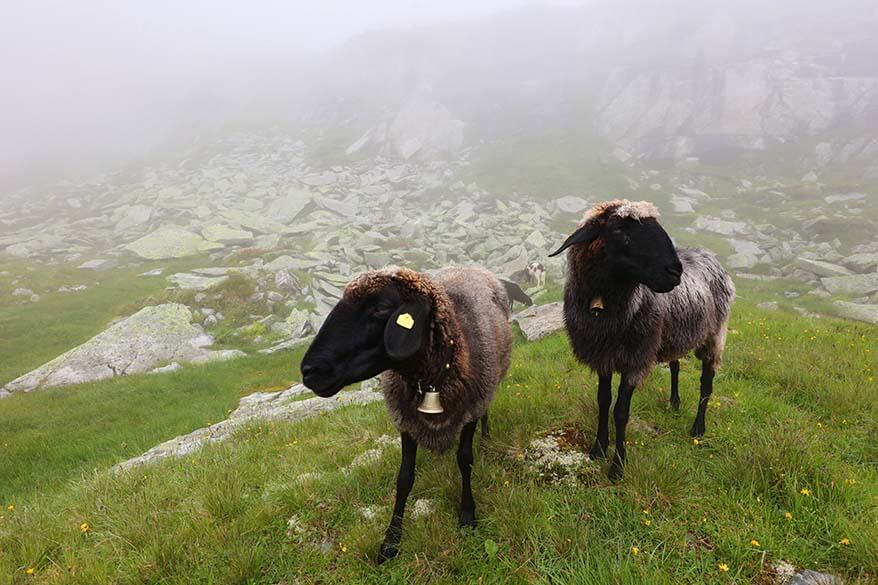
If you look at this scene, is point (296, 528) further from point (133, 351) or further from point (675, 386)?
point (133, 351)

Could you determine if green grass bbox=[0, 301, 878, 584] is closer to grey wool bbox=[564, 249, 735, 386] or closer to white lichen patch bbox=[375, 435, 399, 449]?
white lichen patch bbox=[375, 435, 399, 449]

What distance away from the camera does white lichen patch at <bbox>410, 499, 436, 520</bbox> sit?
4581 mm

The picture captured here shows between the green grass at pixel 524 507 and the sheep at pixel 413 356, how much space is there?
50cm

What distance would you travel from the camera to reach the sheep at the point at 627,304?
14.6 ft

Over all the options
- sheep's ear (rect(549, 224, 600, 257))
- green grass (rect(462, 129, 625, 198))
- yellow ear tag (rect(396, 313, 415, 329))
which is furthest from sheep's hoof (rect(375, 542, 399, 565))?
green grass (rect(462, 129, 625, 198))

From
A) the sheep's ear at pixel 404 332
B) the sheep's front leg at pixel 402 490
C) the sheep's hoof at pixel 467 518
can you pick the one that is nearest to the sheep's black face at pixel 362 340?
the sheep's ear at pixel 404 332

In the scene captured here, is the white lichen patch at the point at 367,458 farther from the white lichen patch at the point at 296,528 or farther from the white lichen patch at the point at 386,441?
the white lichen patch at the point at 296,528

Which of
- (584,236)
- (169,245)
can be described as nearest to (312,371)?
(584,236)

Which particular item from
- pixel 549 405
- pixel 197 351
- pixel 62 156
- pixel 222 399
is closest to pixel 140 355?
pixel 197 351

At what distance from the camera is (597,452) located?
205 inches

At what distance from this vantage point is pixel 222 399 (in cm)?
1441

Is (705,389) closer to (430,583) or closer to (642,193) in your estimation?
(430,583)

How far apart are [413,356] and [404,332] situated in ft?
1.57

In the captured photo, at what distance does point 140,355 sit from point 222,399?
Answer: 7.19 meters
